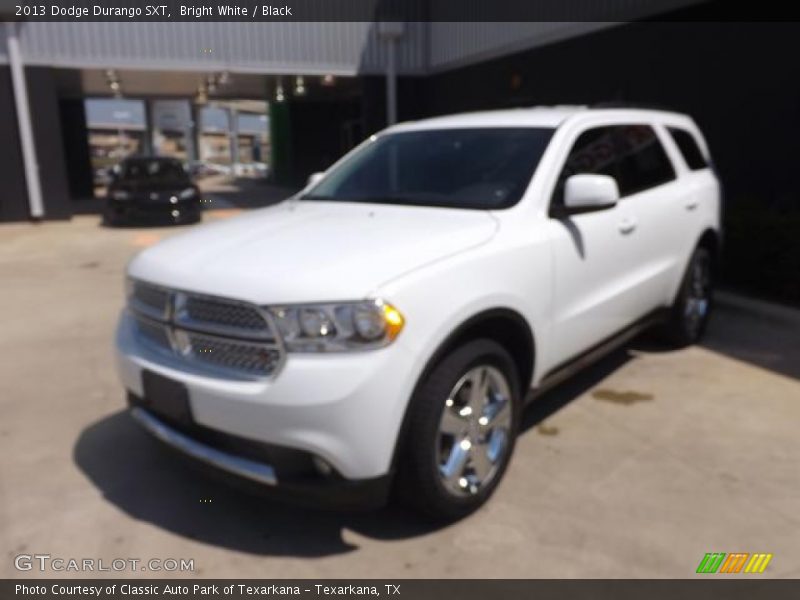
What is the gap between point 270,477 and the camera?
8.62 feet

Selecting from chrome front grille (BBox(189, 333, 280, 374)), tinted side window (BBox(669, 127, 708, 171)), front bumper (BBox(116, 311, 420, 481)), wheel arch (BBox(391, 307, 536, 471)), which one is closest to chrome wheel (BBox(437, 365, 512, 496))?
wheel arch (BBox(391, 307, 536, 471))

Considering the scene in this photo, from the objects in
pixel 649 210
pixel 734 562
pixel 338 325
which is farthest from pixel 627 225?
pixel 338 325

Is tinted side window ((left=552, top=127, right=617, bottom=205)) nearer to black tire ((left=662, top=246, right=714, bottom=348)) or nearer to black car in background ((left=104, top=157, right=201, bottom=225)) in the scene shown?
black tire ((left=662, top=246, right=714, bottom=348))

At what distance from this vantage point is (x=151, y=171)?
1505 cm

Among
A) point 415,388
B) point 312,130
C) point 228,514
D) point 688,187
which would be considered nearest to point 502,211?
point 415,388

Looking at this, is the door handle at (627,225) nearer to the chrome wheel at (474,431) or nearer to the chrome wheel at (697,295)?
the chrome wheel at (697,295)

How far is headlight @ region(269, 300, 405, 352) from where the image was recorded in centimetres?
255

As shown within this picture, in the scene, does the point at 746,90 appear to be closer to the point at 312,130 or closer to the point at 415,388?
the point at 415,388

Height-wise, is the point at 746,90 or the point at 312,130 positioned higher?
the point at 746,90

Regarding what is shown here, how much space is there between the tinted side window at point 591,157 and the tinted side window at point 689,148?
43.7 inches

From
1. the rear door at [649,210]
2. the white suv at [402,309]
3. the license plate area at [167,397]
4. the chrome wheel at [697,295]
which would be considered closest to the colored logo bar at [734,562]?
the white suv at [402,309]

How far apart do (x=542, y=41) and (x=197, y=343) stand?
11.3 meters

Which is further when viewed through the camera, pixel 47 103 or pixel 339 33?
pixel 339 33

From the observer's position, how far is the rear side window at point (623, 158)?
12.7 feet
